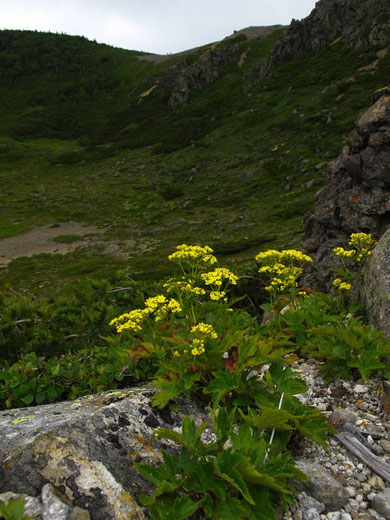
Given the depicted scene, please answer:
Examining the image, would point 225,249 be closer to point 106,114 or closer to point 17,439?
point 17,439

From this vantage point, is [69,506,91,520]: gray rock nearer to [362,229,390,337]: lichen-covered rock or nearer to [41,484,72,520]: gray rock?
[41,484,72,520]: gray rock

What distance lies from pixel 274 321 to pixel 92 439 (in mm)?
3565

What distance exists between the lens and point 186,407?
12.0 ft

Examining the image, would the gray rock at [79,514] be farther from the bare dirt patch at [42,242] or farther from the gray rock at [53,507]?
the bare dirt patch at [42,242]

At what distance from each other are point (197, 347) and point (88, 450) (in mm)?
1392

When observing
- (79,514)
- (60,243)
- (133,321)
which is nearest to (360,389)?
(133,321)

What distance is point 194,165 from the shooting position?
158 ft

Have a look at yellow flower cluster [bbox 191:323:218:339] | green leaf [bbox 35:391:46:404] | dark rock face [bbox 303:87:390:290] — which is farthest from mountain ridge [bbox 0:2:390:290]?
yellow flower cluster [bbox 191:323:218:339]

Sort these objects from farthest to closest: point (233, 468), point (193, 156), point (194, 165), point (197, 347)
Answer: point (193, 156), point (194, 165), point (197, 347), point (233, 468)

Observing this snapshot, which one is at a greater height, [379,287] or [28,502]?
[28,502]

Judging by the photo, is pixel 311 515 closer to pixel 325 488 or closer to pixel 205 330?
pixel 325 488

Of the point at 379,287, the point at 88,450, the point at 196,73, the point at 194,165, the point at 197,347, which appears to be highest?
the point at 196,73

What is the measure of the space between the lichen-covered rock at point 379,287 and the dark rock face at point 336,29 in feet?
198

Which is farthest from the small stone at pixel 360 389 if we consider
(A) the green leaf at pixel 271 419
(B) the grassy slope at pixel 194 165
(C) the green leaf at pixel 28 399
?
(B) the grassy slope at pixel 194 165
